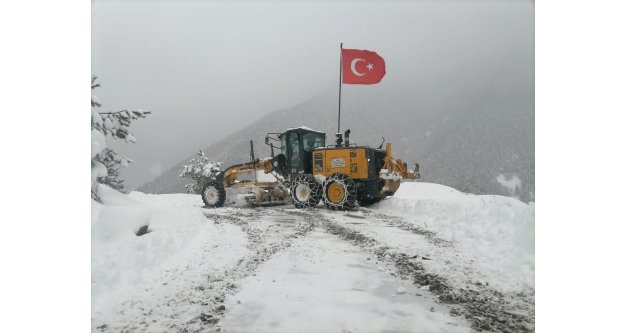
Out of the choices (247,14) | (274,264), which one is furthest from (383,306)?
(247,14)

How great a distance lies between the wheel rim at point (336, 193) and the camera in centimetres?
722

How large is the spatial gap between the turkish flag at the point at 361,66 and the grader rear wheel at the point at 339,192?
4273mm

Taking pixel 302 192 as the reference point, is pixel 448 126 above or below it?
above

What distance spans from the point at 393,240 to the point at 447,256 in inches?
32.5

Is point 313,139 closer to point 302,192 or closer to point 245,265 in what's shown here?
point 245,265

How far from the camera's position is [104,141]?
2.62m

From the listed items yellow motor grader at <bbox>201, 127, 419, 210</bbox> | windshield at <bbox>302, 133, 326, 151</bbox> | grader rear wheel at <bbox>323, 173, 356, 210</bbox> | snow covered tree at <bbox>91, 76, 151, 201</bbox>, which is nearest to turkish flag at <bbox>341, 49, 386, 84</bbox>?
windshield at <bbox>302, 133, 326, 151</bbox>

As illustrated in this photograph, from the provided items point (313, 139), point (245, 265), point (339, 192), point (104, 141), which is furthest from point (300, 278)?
point (339, 192)

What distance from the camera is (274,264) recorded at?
105 inches

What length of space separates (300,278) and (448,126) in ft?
5.24

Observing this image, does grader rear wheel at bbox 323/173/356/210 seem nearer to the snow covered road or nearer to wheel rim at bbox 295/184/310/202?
wheel rim at bbox 295/184/310/202

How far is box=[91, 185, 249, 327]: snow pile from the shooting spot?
2.30 metres
